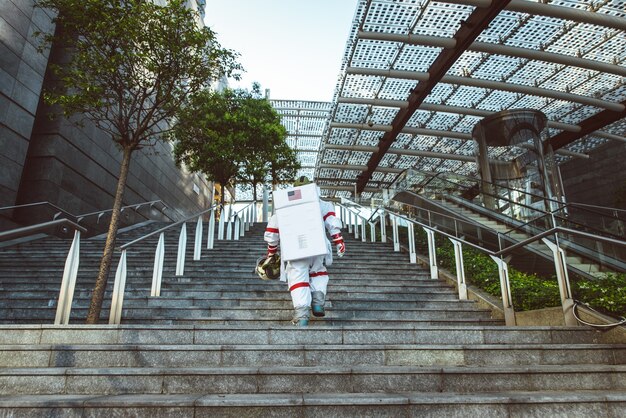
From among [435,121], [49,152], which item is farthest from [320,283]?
[435,121]

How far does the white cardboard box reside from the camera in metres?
4.42

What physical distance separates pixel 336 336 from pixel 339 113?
14774mm

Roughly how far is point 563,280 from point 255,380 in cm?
349

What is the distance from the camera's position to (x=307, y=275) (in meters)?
4.47

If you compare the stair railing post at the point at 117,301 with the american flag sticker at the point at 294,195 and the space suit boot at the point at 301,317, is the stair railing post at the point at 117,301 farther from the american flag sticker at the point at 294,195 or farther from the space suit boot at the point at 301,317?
the american flag sticker at the point at 294,195

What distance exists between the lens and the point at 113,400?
2.51 meters

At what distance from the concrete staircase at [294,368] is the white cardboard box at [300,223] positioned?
873 millimetres

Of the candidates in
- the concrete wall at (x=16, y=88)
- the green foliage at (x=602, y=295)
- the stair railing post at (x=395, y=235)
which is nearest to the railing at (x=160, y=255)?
the stair railing post at (x=395, y=235)

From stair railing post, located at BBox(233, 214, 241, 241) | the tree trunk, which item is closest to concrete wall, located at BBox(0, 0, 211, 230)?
stair railing post, located at BBox(233, 214, 241, 241)

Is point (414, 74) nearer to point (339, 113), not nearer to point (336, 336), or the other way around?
point (339, 113)

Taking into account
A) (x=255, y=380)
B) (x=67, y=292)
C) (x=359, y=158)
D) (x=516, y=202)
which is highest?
(x=359, y=158)

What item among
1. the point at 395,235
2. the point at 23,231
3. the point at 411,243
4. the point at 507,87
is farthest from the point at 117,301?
the point at 507,87

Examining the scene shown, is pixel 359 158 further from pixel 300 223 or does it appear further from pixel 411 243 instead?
pixel 300 223

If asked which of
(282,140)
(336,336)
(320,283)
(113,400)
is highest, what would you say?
(282,140)
